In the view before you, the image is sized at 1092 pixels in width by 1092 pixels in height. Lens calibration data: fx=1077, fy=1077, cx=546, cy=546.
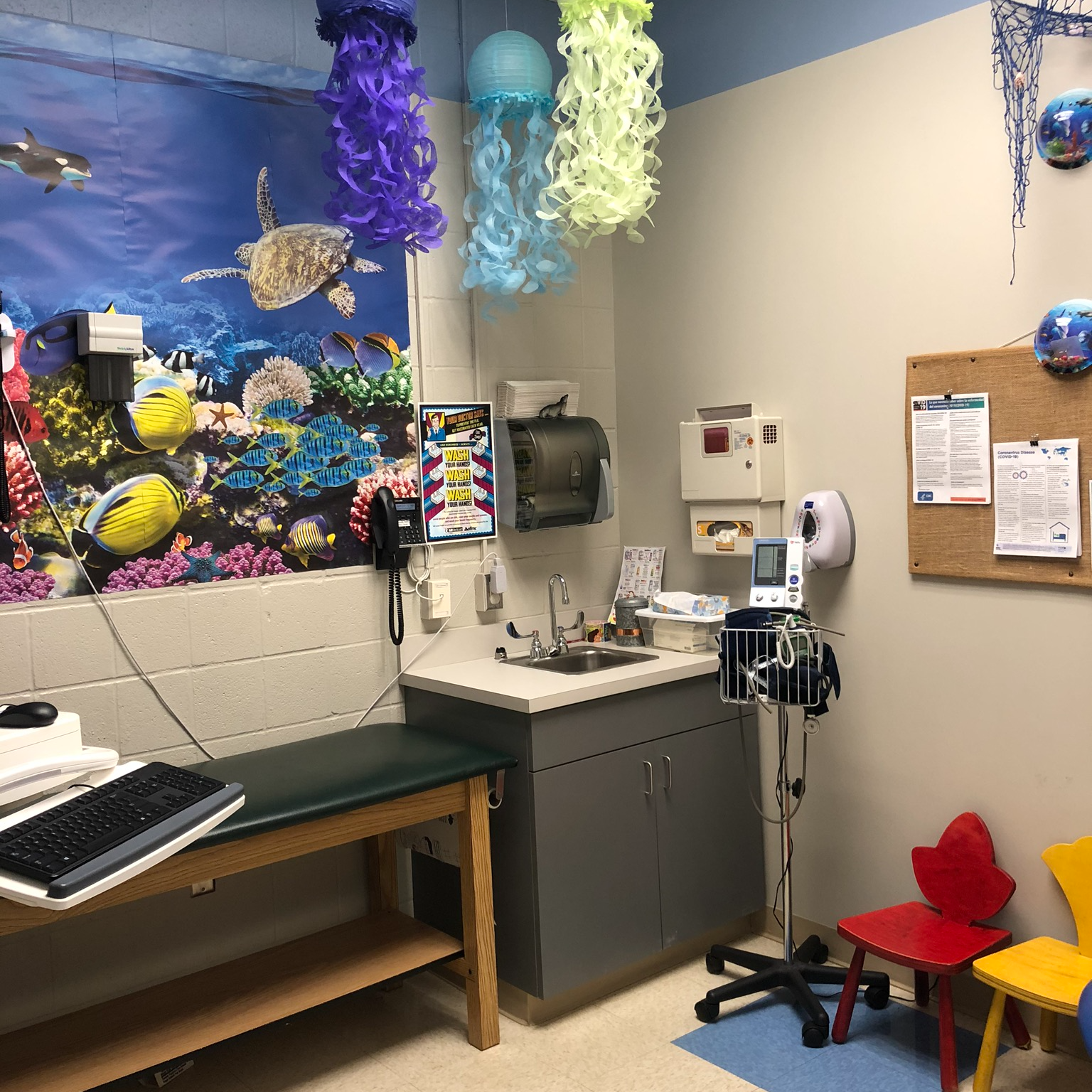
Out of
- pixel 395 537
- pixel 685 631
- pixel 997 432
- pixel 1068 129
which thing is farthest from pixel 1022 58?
pixel 395 537

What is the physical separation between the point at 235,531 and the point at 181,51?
1314 mm

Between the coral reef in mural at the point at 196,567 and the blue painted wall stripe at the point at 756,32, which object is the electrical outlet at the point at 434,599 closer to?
the coral reef in mural at the point at 196,567

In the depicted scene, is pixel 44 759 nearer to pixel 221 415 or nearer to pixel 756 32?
pixel 221 415

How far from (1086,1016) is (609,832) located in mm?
1420

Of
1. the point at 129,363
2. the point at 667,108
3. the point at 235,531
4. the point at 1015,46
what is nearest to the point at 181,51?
the point at 129,363

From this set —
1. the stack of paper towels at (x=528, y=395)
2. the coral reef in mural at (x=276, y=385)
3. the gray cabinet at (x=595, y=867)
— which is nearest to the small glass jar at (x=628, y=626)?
the gray cabinet at (x=595, y=867)

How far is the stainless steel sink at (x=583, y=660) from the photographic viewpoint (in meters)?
3.61

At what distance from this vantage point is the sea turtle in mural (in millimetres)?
3086

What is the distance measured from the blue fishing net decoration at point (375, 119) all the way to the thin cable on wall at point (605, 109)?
409 millimetres

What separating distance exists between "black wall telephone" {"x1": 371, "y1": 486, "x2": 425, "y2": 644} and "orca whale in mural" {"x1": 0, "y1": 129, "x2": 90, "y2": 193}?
1.19 meters

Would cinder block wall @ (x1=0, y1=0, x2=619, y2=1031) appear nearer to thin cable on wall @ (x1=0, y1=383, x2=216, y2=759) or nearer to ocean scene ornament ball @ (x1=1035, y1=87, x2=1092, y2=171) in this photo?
thin cable on wall @ (x1=0, y1=383, x2=216, y2=759)

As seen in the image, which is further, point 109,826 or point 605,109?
point 605,109

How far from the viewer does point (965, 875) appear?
293cm

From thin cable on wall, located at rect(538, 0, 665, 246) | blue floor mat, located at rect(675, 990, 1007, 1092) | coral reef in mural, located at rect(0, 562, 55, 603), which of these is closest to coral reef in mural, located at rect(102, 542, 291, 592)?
coral reef in mural, located at rect(0, 562, 55, 603)
